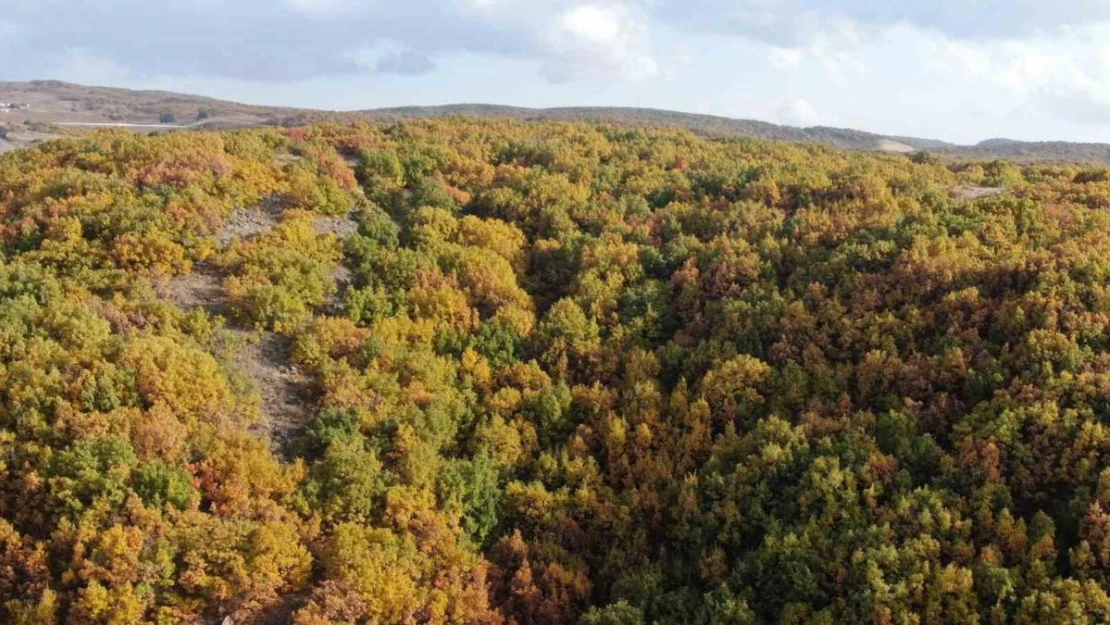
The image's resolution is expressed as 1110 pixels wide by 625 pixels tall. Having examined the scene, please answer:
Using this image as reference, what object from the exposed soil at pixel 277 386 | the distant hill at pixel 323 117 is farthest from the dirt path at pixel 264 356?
the distant hill at pixel 323 117

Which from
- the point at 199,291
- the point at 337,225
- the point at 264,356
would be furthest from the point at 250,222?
the point at 264,356

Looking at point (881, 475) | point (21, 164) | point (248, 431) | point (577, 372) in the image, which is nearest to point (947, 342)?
point (881, 475)

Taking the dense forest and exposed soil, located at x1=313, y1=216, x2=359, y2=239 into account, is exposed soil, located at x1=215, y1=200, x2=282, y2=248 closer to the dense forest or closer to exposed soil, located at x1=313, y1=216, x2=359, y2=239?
the dense forest

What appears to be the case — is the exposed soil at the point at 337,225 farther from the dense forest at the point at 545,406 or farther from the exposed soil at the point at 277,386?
the exposed soil at the point at 277,386

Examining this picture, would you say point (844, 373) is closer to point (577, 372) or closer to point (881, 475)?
point (881, 475)

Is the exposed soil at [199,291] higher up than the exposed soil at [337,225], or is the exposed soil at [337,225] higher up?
the exposed soil at [337,225]

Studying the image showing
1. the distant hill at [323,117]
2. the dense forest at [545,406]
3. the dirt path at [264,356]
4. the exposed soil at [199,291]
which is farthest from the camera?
the distant hill at [323,117]

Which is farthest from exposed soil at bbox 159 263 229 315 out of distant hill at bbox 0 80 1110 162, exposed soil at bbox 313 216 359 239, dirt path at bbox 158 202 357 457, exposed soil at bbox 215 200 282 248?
distant hill at bbox 0 80 1110 162
